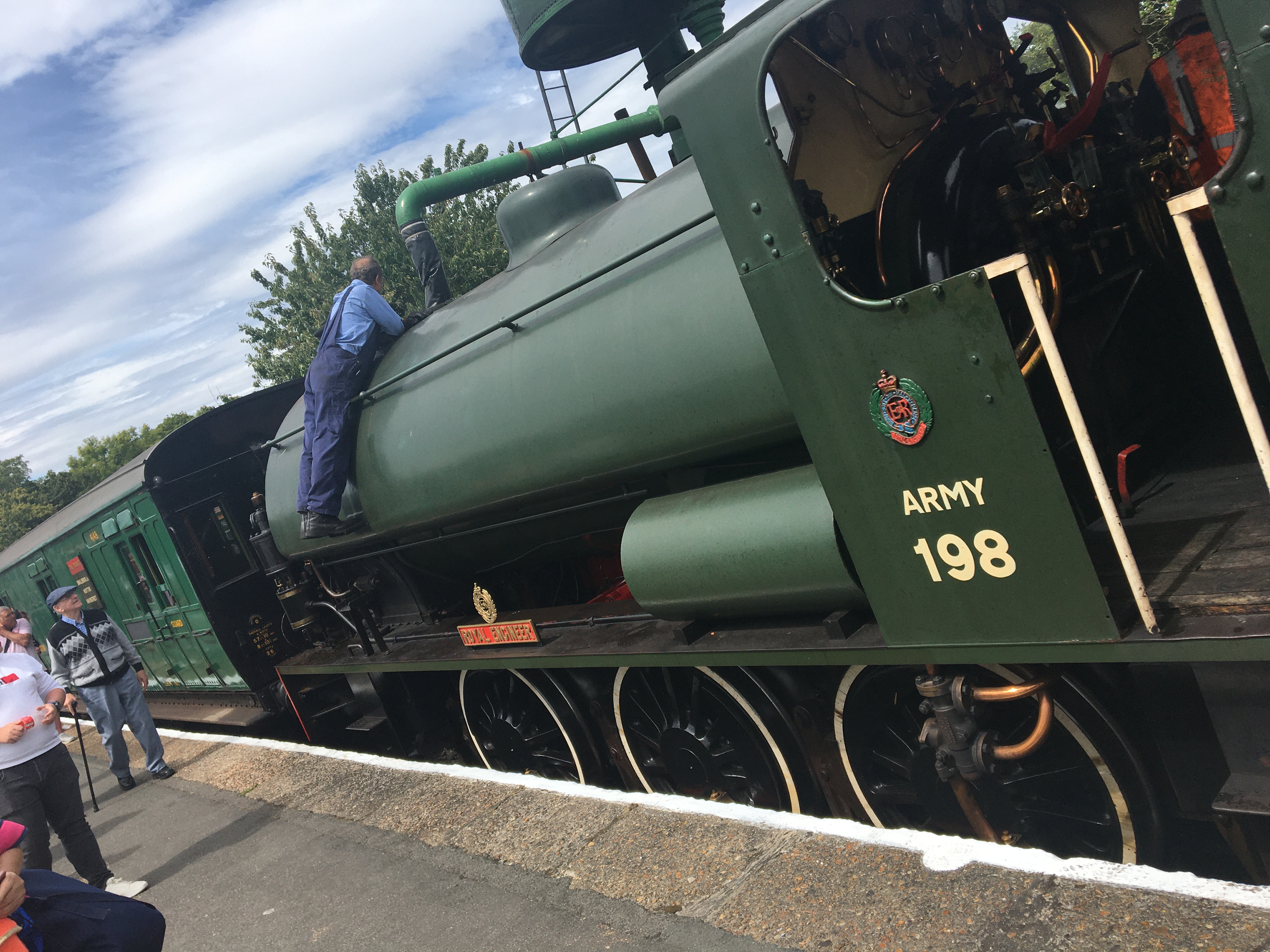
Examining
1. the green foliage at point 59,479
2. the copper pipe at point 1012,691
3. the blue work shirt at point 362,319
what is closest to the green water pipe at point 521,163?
the blue work shirt at point 362,319

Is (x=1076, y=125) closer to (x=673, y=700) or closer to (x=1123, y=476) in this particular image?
(x=1123, y=476)

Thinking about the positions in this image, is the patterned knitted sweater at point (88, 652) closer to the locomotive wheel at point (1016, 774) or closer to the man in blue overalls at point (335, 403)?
the man in blue overalls at point (335, 403)

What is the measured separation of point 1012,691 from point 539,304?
2.64 m

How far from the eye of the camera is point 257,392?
816 cm

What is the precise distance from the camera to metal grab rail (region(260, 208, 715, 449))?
11.5 ft

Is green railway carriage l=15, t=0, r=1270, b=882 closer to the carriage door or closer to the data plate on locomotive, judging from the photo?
the data plate on locomotive

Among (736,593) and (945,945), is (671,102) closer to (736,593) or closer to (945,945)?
(736,593)

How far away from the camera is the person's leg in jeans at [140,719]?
7.69 meters

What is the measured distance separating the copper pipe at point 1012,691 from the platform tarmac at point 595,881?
446mm

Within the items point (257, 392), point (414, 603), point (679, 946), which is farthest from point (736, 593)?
point (257, 392)

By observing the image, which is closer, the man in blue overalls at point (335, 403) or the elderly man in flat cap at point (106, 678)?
the man in blue overalls at point (335, 403)

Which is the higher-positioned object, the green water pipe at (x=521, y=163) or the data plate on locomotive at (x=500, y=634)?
the green water pipe at (x=521, y=163)

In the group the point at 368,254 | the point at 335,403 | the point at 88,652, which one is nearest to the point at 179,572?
the point at 88,652

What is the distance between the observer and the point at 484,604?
536 cm
